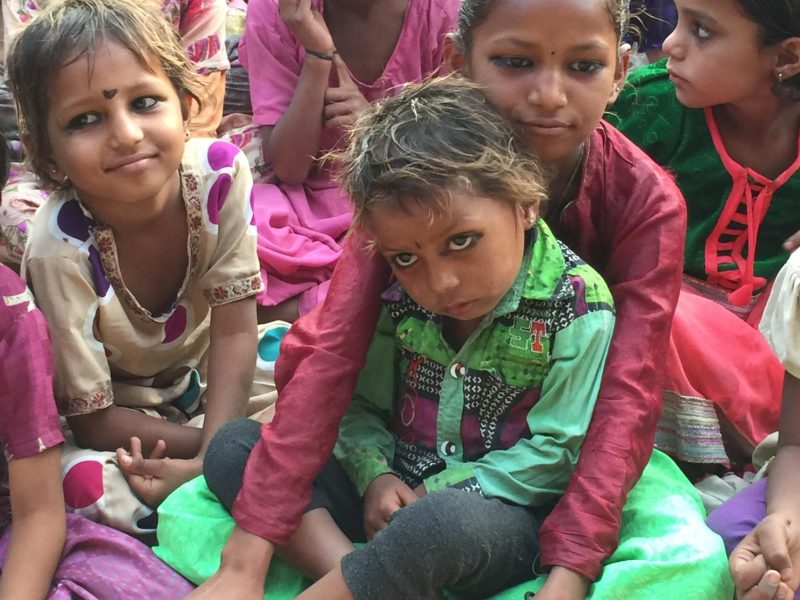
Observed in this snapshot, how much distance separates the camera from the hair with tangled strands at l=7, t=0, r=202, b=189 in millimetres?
1591

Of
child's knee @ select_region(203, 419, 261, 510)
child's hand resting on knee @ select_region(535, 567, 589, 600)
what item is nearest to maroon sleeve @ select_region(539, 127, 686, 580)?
child's hand resting on knee @ select_region(535, 567, 589, 600)

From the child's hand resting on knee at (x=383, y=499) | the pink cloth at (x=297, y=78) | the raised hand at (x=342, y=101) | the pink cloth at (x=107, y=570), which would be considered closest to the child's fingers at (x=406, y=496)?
the child's hand resting on knee at (x=383, y=499)

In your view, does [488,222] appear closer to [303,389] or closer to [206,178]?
[303,389]

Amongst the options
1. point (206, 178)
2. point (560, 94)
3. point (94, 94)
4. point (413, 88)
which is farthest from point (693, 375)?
point (94, 94)

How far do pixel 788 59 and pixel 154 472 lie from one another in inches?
53.0

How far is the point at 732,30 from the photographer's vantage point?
1.78 metres

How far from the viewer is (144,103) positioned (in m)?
1.67

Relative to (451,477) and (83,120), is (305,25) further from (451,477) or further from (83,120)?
(451,477)

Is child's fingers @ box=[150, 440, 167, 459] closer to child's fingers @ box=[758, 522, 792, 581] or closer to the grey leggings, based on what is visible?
the grey leggings

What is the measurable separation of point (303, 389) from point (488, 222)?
1.27 ft

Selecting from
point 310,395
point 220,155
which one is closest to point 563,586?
point 310,395

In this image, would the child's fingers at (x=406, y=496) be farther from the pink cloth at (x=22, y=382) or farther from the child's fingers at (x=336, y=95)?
the child's fingers at (x=336, y=95)

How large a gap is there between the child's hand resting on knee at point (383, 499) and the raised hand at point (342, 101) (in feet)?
3.39

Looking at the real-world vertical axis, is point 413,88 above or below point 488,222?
above
